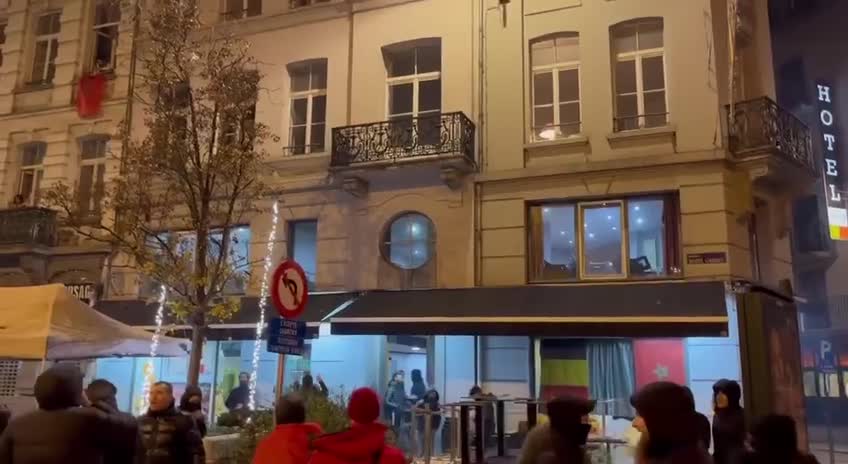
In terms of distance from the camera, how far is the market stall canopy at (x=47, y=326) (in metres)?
8.05

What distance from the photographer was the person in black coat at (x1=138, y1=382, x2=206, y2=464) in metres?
6.14

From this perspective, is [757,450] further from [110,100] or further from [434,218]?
[110,100]

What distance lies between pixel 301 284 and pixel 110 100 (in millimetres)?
12580

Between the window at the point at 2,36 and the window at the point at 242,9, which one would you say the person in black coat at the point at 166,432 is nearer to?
the window at the point at 242,9

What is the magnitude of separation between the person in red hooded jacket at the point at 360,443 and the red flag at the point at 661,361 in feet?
30.5

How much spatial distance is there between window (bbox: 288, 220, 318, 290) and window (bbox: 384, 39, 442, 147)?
2.95 m

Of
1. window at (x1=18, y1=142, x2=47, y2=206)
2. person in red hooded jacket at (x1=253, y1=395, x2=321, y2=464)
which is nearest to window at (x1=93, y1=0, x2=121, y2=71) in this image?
window at (x1=18, y1=142, x2=47, y2=206)

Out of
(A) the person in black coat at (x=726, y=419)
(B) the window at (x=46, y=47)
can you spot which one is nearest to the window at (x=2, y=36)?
(B) the window at (x=46, y=47)

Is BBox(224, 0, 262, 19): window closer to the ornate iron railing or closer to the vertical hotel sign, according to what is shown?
the ornate iron railing

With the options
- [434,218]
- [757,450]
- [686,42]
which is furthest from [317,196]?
[757,450]

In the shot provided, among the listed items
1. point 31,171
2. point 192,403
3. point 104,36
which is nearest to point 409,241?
point 192,403

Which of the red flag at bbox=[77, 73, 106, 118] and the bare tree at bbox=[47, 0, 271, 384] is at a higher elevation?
the red flag at bbox=[77, 73, 106, 118]

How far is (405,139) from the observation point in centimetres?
1446

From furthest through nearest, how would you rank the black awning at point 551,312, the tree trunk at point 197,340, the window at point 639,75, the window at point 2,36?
the window at point 2,36 < the window at point 639,75 < the black awning at point 551,312 < the tree trunk at point 197,340
